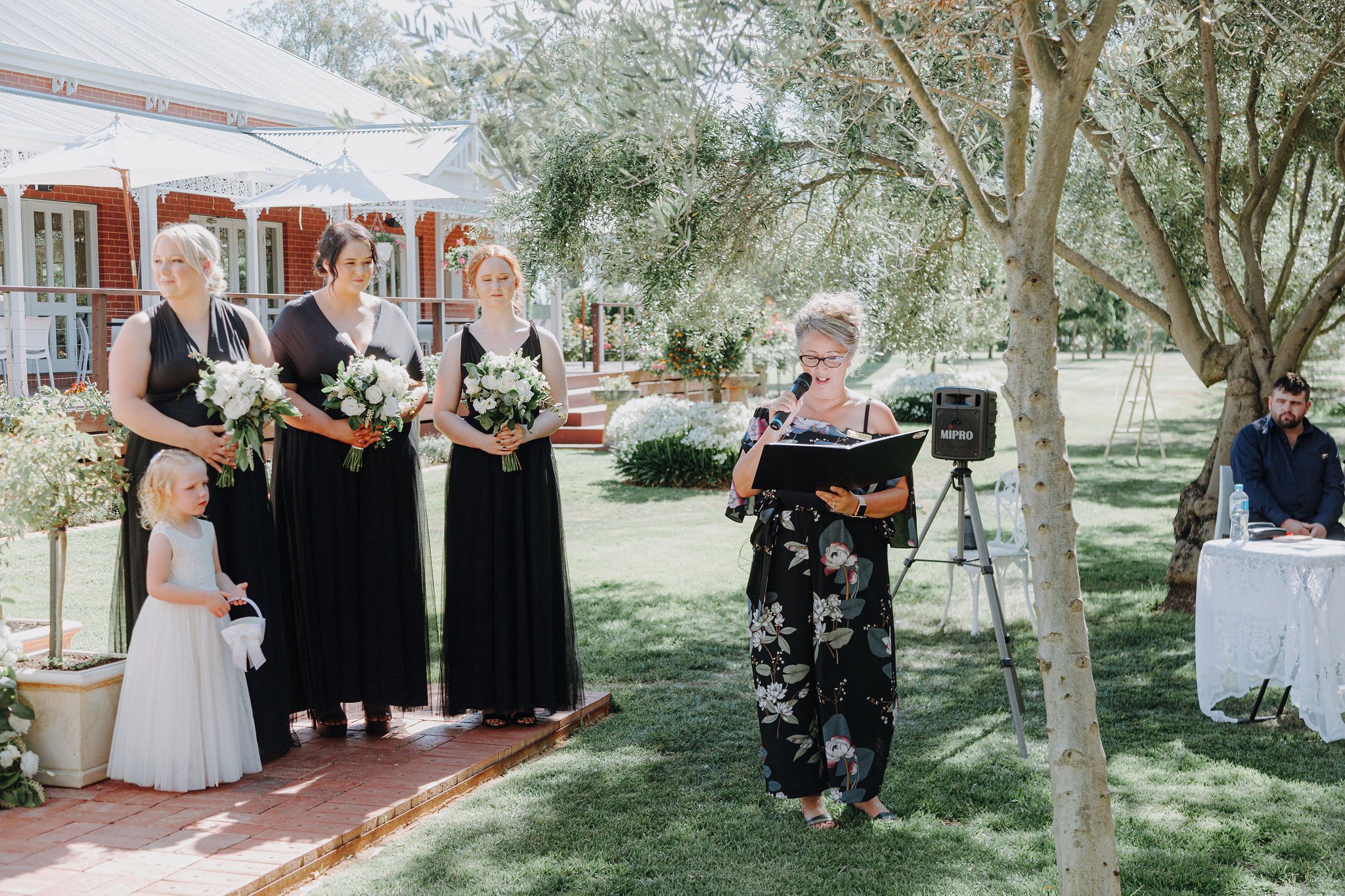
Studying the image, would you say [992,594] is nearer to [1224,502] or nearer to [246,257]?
[1224,502]

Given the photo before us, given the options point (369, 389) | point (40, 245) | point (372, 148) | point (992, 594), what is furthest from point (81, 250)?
point (992, 594)

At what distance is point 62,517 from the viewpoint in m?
4.29

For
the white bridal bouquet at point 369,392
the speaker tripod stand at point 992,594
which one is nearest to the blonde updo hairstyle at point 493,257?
the white bridal bouquet at point 369,392

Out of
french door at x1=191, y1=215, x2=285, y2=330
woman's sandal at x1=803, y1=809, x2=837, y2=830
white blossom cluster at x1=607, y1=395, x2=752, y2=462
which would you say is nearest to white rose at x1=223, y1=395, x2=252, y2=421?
woman's sandal at x1=803, y1=809, x2=837, y2=830

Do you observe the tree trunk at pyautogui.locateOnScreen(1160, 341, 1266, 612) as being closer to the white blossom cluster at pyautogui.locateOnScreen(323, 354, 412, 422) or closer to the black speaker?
the black speaker

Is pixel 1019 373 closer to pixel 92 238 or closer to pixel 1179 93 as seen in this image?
pixel 1179 93

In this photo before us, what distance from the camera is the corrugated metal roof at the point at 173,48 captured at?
1641 cm

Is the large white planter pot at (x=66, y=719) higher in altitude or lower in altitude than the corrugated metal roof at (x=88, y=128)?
lower

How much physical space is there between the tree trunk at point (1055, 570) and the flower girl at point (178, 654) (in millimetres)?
2896

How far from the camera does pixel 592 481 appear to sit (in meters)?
15.3

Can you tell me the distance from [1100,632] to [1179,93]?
375 cm

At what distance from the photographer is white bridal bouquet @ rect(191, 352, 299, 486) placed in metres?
4.25

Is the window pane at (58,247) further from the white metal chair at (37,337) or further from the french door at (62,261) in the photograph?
the white metal chair at (37,337)

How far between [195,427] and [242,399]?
31cm
